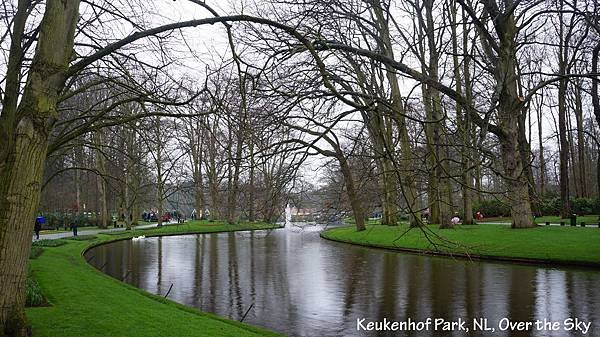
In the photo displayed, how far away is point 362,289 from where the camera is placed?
1407 centimetres

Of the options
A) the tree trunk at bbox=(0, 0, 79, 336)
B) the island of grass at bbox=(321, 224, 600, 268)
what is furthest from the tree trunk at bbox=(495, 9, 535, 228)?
the tree trunk at bbox=(0, 0, 79, 336)

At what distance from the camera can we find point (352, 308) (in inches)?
454

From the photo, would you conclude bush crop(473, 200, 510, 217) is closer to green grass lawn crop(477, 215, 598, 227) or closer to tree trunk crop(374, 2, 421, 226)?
green grass lawn crop(477, 215, 598, 227)

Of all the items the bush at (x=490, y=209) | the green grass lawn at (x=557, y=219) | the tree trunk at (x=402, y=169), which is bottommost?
the green grass lawn at (x=557, y=219)

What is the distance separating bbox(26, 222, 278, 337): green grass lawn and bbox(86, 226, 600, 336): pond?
1376 mm

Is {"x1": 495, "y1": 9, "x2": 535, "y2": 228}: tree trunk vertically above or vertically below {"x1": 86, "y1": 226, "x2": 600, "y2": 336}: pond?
above

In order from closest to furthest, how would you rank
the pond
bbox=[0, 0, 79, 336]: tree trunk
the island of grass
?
1. bbox=[0, 0, 79, 336]: tree trunk
2. the pond
3. the island of grass

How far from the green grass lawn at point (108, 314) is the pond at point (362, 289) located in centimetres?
138

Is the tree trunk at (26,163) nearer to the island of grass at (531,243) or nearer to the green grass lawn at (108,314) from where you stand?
the green grass lawn at (108,314)

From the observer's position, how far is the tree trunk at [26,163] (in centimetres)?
564

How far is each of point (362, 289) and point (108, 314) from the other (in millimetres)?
7433

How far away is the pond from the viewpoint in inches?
408

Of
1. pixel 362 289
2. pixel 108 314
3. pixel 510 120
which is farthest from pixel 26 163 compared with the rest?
pixel 510 120

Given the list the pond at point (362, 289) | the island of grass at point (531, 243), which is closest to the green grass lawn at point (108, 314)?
the pond at point (362, 289)
